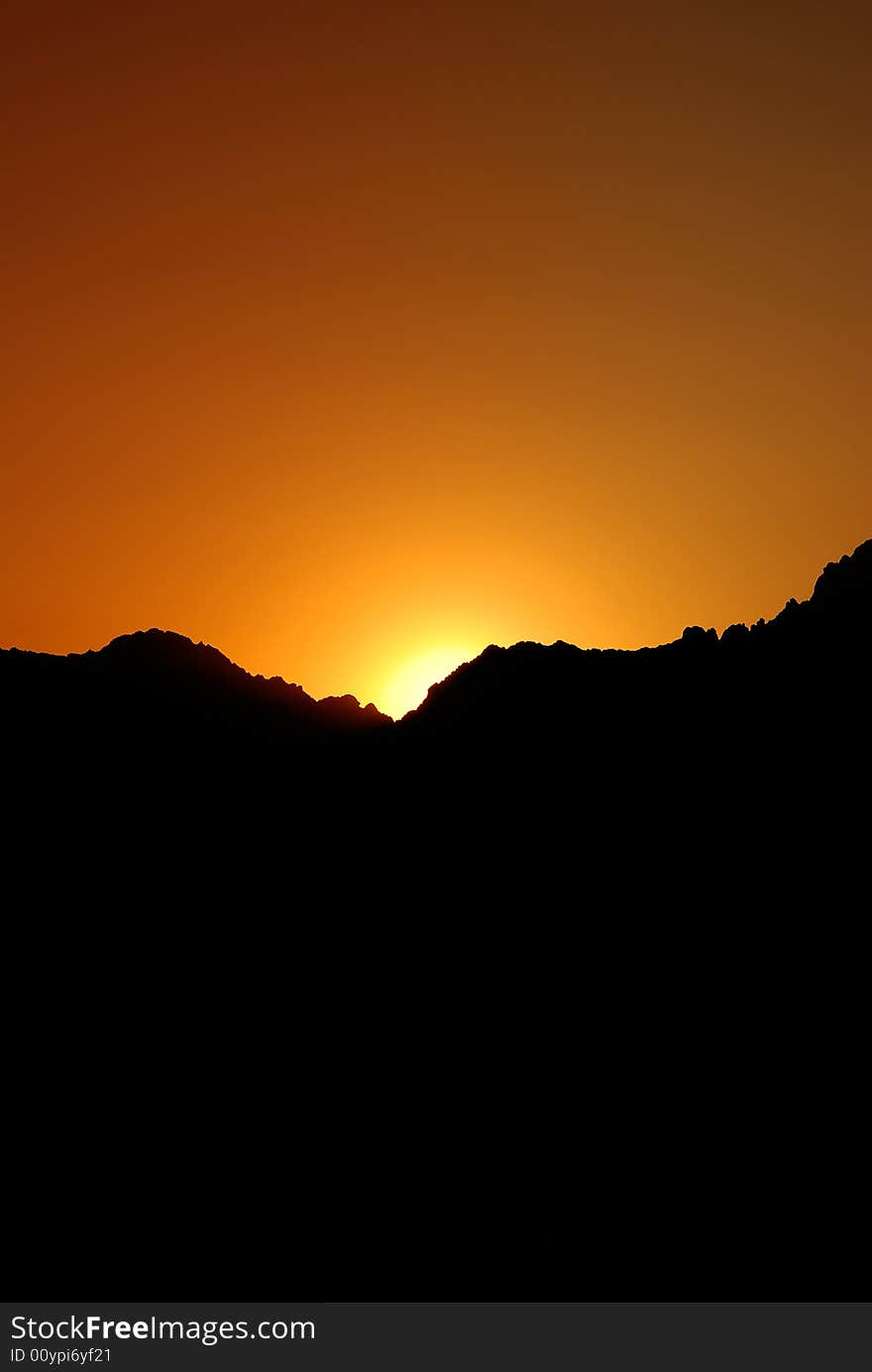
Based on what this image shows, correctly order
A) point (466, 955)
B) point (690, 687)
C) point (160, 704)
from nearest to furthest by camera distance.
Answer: point (466, 955) → point (690, 687) → point (160, 704)

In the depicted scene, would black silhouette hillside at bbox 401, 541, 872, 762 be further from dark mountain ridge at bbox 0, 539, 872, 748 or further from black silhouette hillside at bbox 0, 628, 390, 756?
black silhouette hillside at bbox 0, 628, 390, 756

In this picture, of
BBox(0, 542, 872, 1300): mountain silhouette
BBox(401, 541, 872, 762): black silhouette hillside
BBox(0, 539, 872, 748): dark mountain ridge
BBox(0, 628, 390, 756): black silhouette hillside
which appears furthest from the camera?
BBox(0, 628, 390, 756): black silhouette hillside

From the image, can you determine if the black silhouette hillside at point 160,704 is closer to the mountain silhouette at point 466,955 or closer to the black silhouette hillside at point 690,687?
the mountain silhouette at point 466,955

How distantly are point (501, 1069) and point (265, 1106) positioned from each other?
25.3 ft

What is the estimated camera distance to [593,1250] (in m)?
38.5

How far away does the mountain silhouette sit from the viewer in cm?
3931

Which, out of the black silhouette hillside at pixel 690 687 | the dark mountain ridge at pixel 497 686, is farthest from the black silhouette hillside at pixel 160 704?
the black silhouette hillside at pixel 690 687

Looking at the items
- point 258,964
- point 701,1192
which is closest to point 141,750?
point 258,964

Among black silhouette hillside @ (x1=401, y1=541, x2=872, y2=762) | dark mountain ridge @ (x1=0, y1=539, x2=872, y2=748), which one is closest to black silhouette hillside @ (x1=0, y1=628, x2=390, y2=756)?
dark mountain ridge @ (x1=0, y1=539, x2=872, y2=748)

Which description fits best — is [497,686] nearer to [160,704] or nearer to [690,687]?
[690,687]

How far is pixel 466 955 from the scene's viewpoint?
44.6 meters

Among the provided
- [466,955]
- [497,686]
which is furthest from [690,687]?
[466,955]

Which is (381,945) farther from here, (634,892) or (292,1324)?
(292,1324)

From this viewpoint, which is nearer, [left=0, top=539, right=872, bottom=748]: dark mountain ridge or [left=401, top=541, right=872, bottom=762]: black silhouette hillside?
[left=401, top=541, right=872, bottom=762]: black silhouette hillside
